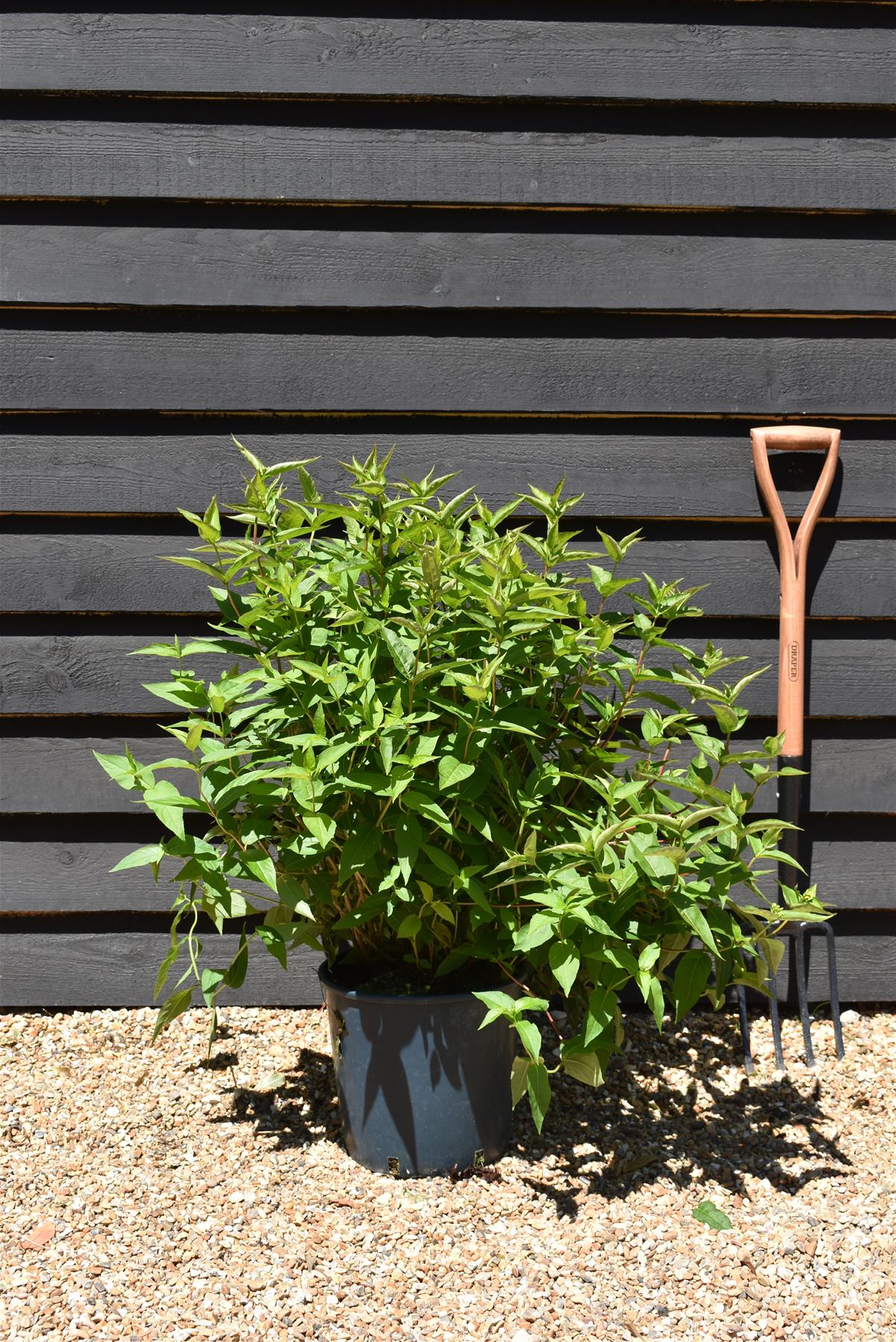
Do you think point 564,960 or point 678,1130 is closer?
point 564,960

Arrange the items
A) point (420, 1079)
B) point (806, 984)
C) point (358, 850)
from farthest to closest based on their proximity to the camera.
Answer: point (806, 984) → point (420, 1079) → point (358, 850)

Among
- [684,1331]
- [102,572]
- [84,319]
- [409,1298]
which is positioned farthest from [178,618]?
[684,1331]

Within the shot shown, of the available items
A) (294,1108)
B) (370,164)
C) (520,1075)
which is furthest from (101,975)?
(370,164)

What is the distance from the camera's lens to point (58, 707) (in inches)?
95.8

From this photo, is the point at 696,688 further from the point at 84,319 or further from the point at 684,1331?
the point at 84,319

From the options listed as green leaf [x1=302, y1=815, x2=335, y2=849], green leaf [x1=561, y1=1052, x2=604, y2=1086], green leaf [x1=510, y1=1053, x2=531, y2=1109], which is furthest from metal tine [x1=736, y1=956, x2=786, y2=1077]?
green leaf [x1=302, y1=815, x2=335, y2=849]

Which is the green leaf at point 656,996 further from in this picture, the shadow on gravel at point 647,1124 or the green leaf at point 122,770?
the green leaf at point 122,770

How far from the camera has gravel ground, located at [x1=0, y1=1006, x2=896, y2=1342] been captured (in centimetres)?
156

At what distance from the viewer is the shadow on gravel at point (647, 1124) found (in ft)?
6.24

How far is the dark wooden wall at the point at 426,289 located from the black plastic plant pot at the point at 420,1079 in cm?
82

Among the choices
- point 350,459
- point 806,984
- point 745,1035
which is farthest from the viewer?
point 806,984

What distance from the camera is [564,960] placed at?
5.38ft

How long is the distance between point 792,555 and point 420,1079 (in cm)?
137

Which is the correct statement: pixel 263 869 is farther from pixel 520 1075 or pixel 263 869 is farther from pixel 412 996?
pixel 520 1075
